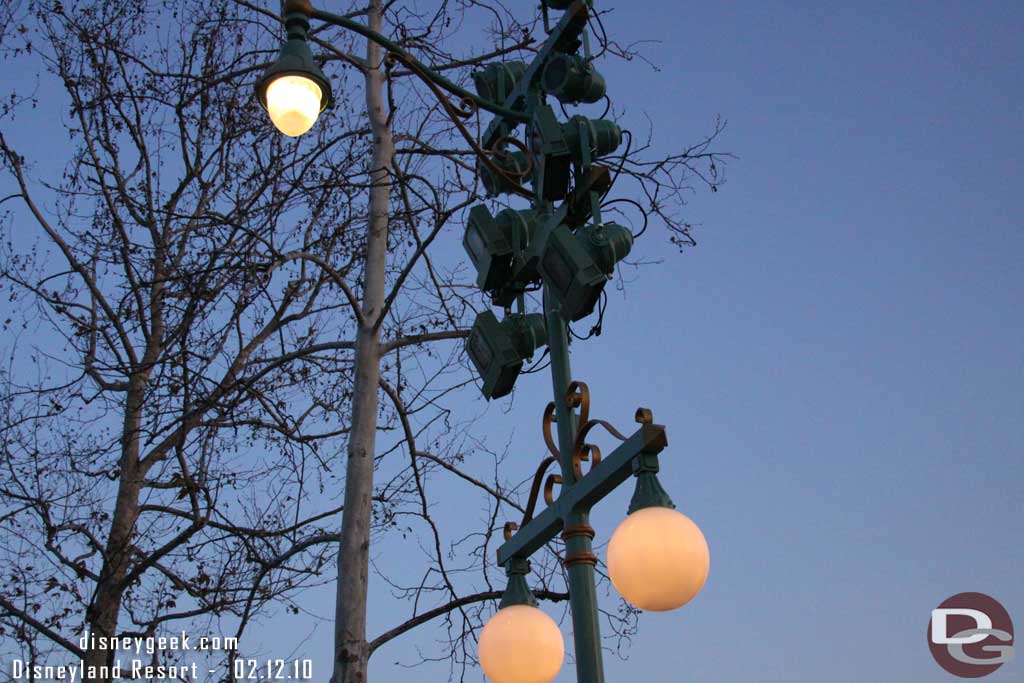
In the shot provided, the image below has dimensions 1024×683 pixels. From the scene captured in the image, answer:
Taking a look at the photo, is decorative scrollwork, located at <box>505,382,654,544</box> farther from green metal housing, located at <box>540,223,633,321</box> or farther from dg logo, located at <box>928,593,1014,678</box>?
dg logo, located at <box>928,593,1014,678</box>

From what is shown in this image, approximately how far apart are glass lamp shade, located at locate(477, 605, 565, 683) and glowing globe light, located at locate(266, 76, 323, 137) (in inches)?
88.5

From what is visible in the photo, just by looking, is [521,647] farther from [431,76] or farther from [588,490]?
[431,76]

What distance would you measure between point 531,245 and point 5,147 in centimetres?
699

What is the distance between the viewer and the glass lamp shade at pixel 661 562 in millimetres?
2729

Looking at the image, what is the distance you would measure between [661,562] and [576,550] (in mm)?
582

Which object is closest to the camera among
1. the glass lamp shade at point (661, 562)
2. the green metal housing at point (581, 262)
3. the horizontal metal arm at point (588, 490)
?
the glass lamp shade at point (661, 562)

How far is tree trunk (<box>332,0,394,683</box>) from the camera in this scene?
6023 mm

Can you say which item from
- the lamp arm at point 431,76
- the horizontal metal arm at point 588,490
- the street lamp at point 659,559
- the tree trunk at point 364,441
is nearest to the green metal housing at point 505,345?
the horizontal metal arm at point 588,490

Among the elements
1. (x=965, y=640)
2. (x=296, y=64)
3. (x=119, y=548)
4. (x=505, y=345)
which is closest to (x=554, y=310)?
(x=505, y=345)

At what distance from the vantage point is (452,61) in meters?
8.80

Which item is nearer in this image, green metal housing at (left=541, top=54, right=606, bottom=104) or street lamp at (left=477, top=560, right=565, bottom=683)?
street lamp at (left=477, top=560, right=565, bottom=683)

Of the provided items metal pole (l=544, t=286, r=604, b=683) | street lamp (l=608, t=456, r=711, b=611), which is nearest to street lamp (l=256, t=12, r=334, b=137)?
metal pole (l=544, t=286, r=604, b=683)

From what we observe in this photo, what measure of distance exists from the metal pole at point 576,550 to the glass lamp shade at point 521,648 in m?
0.14

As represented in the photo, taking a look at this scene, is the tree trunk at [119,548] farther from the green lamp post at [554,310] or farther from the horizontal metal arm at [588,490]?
the horizontal metal arm at [588,490]
